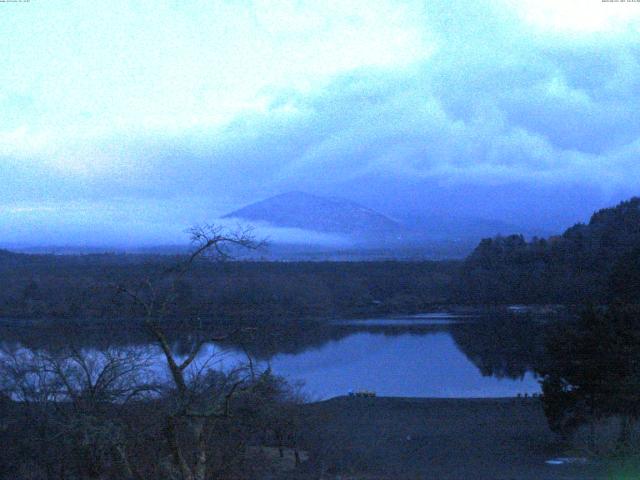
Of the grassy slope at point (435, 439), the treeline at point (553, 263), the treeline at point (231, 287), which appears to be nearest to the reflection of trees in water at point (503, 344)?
the treeline at point (553, 263)

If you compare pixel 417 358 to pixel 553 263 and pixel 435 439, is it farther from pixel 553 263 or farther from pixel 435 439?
pixel 553 263

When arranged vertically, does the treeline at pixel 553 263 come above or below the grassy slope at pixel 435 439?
above

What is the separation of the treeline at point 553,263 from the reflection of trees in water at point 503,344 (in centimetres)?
396

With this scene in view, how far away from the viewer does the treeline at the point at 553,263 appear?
41.2 metres

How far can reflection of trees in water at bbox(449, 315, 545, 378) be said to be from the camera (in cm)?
2759

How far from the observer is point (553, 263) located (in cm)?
4556

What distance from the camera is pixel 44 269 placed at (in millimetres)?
27625

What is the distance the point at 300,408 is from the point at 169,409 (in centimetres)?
608

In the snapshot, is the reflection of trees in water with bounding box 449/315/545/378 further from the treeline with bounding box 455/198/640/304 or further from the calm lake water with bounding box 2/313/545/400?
the treeline with bounding box 455/198/640/304

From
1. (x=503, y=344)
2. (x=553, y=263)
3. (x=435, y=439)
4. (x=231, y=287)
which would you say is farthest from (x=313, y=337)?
(x=553, y=263)

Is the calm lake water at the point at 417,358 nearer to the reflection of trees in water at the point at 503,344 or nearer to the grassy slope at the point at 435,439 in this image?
the reflection of trees in water at the point at 503,344

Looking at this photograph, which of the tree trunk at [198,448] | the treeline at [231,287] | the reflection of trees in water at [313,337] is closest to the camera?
the tree trunk at [198,448]

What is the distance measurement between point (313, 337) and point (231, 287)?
5462 mm

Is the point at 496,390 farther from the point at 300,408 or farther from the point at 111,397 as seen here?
the point at 111,397
